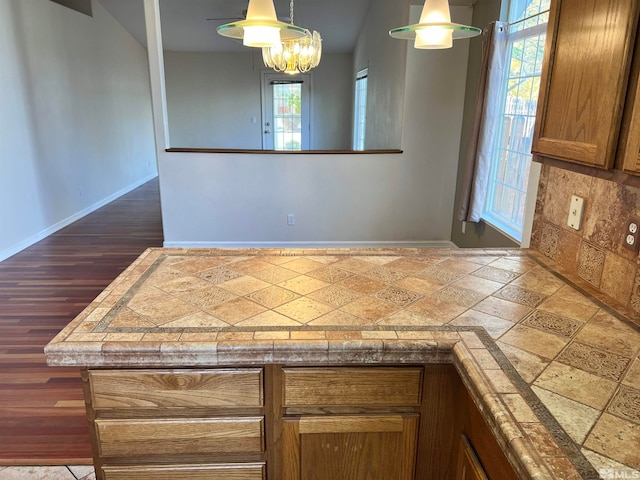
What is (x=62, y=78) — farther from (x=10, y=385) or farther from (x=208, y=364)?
(x=208, y=364)

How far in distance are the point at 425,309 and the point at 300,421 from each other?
472mm

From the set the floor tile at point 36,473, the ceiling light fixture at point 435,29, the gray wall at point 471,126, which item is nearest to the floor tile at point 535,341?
the ceiling light fixture at point 435,29

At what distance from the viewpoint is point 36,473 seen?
1912mm

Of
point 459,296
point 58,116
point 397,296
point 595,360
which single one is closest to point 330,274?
point 397,296

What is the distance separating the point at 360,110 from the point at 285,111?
1.93m

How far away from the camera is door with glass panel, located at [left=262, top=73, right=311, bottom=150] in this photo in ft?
28.6

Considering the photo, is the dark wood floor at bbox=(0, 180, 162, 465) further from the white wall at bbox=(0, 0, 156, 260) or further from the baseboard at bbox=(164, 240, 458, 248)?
the baseboard at bbox=(164, 240, 458, 248)

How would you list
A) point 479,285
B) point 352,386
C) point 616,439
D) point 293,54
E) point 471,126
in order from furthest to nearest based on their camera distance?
1. point 471,126
2. point 293,54
3. point 479,285
4. point 352,386
5. point 616,439

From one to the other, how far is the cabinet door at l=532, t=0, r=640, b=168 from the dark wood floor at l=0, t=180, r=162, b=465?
2241 millimetres

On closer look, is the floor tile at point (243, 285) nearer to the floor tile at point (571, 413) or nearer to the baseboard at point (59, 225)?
the floor tile at point (571, 413)

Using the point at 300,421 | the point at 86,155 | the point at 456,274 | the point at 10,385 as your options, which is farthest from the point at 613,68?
the point at 86,155

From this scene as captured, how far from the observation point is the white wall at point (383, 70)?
15.1 feet

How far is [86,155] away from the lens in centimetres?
612

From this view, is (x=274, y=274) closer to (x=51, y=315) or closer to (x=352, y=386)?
(x=352, y=386)
